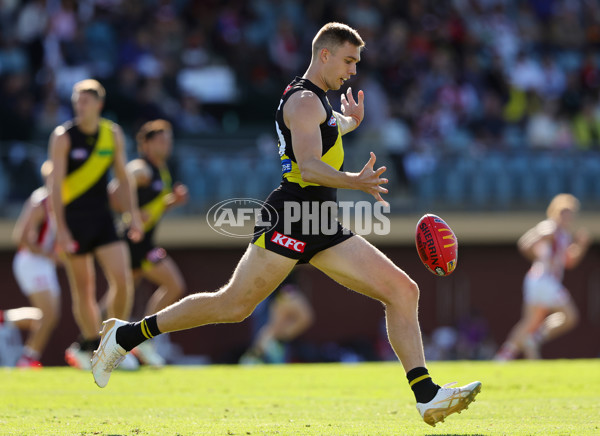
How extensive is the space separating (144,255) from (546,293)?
607 cm

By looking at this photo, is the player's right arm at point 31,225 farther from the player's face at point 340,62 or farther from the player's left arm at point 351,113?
the player's face at point 340,62

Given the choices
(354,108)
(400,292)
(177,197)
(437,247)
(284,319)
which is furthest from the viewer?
(284,319)

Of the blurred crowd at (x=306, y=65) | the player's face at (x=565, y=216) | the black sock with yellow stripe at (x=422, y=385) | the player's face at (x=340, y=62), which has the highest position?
the blurred crowd at (x=306, y=65)

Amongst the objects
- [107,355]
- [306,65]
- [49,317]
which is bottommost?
[49,317]

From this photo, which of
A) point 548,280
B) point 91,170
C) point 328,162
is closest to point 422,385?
point 328,162

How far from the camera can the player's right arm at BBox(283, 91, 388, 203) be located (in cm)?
643

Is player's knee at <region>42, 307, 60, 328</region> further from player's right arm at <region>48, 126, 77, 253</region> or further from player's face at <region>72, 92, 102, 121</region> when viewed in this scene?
player's face at <region>72, 92, 102, 121</region>

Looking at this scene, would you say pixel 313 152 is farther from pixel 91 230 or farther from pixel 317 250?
pixel 91 230

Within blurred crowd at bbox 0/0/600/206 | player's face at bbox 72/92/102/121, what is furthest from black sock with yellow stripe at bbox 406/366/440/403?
blurred crowd at bbox 0/0/600/206

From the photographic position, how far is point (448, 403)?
653 cm

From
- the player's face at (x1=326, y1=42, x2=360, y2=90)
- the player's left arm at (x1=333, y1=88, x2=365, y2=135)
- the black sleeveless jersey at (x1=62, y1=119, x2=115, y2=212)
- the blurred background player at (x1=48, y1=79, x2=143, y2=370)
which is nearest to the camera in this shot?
the player's face at (x1=326, y1=42, x2=360, y2=90)

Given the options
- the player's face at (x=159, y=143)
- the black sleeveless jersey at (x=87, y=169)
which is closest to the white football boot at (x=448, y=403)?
the black sleeveless jersey at (x=87, y=169)

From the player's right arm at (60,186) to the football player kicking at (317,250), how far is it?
3483 millimetres

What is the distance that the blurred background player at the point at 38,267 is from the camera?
12.7 meters
